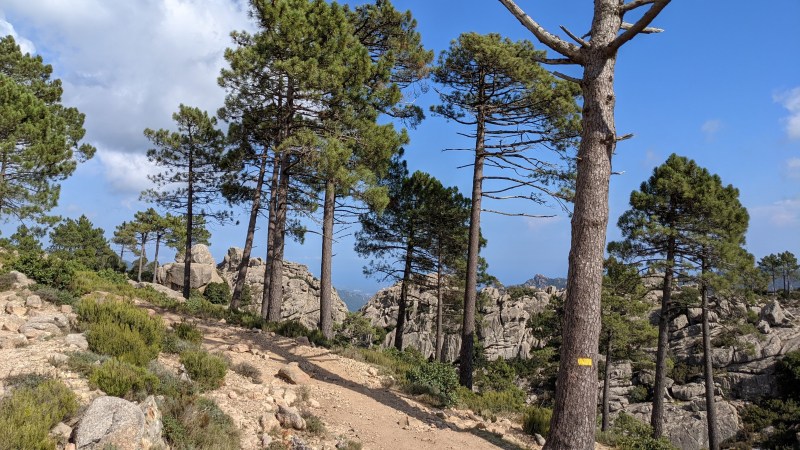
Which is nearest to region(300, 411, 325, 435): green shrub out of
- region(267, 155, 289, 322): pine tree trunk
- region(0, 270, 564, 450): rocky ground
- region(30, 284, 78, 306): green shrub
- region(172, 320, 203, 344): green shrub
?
region(0, 270, 564, 450): rocky ground

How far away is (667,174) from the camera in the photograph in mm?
18484

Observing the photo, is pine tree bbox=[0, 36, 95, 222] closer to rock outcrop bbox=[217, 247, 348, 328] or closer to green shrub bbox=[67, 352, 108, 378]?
green shrub bbox=[67, 352, 108, 378]

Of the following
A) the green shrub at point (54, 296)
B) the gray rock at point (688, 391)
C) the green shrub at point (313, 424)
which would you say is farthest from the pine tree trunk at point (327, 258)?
the gray rock at point (688, 391)

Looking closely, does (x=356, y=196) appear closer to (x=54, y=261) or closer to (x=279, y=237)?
(x=279, y=237)

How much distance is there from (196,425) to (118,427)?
1030 mm

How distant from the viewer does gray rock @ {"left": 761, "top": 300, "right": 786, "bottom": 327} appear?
34.8 meters

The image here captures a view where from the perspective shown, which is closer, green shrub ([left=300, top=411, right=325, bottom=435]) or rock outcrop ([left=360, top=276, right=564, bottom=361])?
green shrub ([left=300, top=411, right=325, bottom=435])

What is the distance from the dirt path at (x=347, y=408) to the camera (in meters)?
6.62

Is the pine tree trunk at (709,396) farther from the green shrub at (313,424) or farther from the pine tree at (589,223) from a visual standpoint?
the green shrub at (313,424)

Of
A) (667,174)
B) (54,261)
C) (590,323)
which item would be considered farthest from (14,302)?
(667,174)

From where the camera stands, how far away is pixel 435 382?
10023 mm

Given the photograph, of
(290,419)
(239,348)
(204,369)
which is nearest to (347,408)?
(290,419)

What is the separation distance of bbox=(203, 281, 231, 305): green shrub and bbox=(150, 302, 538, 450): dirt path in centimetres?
2956

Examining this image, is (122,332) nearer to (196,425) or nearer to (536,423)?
(196,425)
